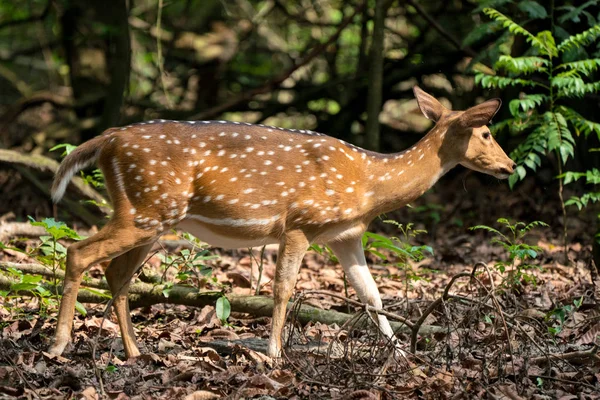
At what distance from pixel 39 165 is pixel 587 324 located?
6175 millimetres

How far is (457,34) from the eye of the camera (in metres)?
12.0

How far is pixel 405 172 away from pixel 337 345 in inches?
56.2

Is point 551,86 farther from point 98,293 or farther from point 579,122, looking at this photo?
point 98,293

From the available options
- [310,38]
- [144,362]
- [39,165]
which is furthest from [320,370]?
[310,38]

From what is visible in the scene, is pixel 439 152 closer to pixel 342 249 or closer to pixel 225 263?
pixel 342 249

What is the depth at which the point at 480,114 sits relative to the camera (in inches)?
A: 229

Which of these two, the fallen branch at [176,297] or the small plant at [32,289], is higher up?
the small plant at [32,289]

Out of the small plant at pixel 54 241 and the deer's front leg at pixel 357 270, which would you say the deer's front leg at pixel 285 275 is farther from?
the small plant at pixel 54 241

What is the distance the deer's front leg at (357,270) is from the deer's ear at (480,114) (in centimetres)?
118

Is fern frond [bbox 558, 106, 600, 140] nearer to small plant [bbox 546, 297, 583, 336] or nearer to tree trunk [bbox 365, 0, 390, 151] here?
small plant [bbox 546, 297, 583, 336]

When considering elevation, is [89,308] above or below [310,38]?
below

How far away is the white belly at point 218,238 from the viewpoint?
586cm

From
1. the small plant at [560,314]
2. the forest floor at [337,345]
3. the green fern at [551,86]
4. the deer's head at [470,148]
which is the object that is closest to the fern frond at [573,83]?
the green fern at [551,86]

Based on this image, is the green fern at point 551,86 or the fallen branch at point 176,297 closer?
the fallen branch at point 176,297
